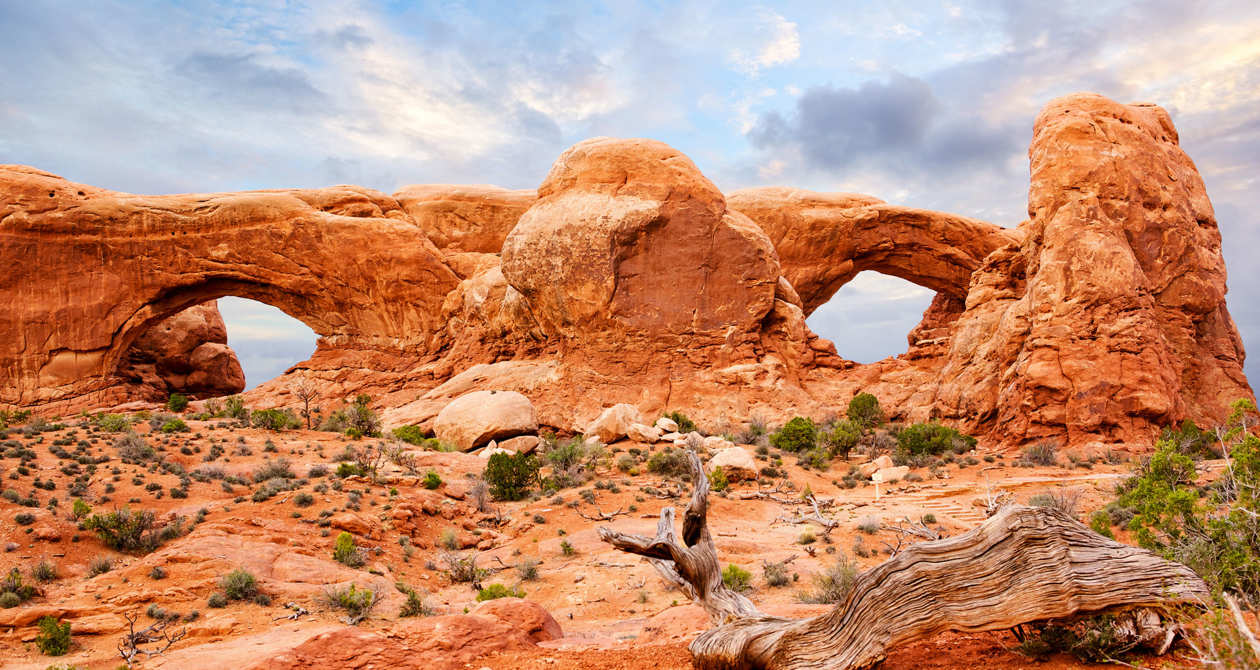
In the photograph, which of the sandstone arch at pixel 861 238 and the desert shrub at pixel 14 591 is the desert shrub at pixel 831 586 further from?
the sandstone arch at pixel 861 238

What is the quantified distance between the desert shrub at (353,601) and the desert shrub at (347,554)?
1877mm

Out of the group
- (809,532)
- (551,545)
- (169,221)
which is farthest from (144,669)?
(169,221)

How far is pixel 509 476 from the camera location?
15602mm

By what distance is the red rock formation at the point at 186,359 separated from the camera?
1241 inches

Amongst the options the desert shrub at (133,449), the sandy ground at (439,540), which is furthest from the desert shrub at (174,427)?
the desert shrub at (133,449)

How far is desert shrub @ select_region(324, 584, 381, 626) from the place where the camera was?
27.6 ft

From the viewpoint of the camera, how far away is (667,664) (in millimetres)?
5496

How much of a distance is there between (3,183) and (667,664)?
32.6 metres

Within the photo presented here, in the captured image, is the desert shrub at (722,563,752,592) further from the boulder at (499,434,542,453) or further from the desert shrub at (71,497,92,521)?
the boulder at (499,434,542,453)

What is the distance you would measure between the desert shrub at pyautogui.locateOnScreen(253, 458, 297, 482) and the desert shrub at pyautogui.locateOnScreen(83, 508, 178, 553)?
11.1ft

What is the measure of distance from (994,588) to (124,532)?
1126cm

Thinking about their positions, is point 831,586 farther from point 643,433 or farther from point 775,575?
point 643,433

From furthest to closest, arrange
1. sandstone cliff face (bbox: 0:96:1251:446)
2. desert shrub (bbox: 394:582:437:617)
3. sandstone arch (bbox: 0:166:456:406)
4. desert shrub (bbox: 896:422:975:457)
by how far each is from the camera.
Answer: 1. sandstone arch (bbox: 0:166:456:406)
2. sandstone cliff face (bbox: 0:96:1251:446)
3. desert shrub (bbox: 896:422:975:457)
4. desert shrub (bbox: 394:582:437:617)

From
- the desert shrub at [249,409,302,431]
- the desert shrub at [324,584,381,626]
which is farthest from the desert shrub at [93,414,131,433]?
the desert shrub at [324,584,381,626]
